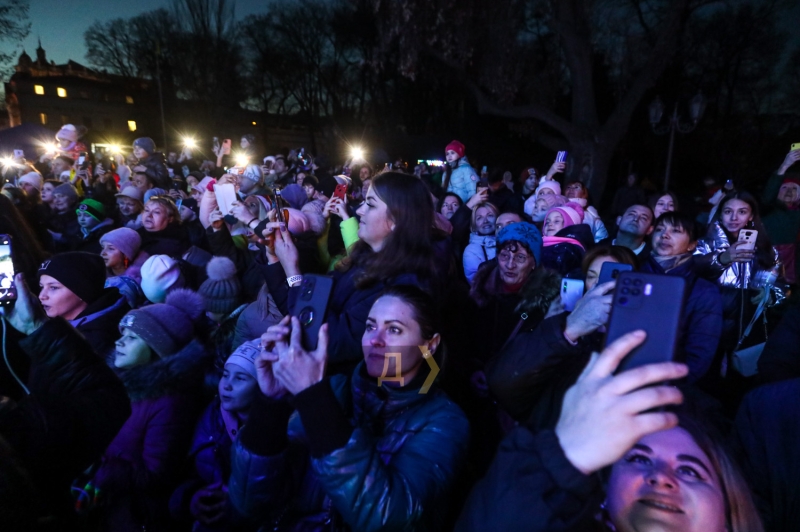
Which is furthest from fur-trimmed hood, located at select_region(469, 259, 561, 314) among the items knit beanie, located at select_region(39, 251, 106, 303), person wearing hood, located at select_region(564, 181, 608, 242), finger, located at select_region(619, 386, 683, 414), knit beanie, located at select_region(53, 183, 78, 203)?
knit beanie, located at select_region(53, 183, 78, 203)

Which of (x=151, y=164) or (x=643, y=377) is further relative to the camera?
(x=151, y=164)

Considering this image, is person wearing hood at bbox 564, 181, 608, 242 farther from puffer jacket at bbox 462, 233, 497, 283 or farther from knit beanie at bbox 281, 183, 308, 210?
knit beanie at bbox 281, 183, 308, 210

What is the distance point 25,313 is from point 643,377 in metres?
2.12

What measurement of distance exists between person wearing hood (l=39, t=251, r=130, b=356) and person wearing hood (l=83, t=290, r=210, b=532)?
0.74 ft

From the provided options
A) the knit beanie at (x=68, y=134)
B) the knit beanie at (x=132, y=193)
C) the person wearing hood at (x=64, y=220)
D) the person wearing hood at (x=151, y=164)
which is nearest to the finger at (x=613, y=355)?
the knit beanie at (x=132, y=193)

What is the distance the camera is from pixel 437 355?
191 centimetres

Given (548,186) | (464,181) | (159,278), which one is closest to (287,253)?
(159,278)

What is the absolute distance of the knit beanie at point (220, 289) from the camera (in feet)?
11.4

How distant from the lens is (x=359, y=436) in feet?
4.10

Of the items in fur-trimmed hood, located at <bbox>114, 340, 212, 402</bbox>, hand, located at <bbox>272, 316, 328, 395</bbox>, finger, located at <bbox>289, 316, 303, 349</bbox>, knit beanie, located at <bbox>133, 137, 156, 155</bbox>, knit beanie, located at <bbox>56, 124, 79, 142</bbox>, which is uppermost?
knit beanie, located at <bbox>56, 124, 79, 142</bbox>

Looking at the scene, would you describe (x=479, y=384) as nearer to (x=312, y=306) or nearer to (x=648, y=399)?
(x=312, y=306)

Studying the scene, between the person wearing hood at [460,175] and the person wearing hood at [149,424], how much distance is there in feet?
18.8

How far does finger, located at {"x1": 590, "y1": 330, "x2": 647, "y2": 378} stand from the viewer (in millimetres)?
801

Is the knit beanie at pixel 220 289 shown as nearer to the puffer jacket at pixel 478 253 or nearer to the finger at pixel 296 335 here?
the puffer jacket at pixel 478 253
